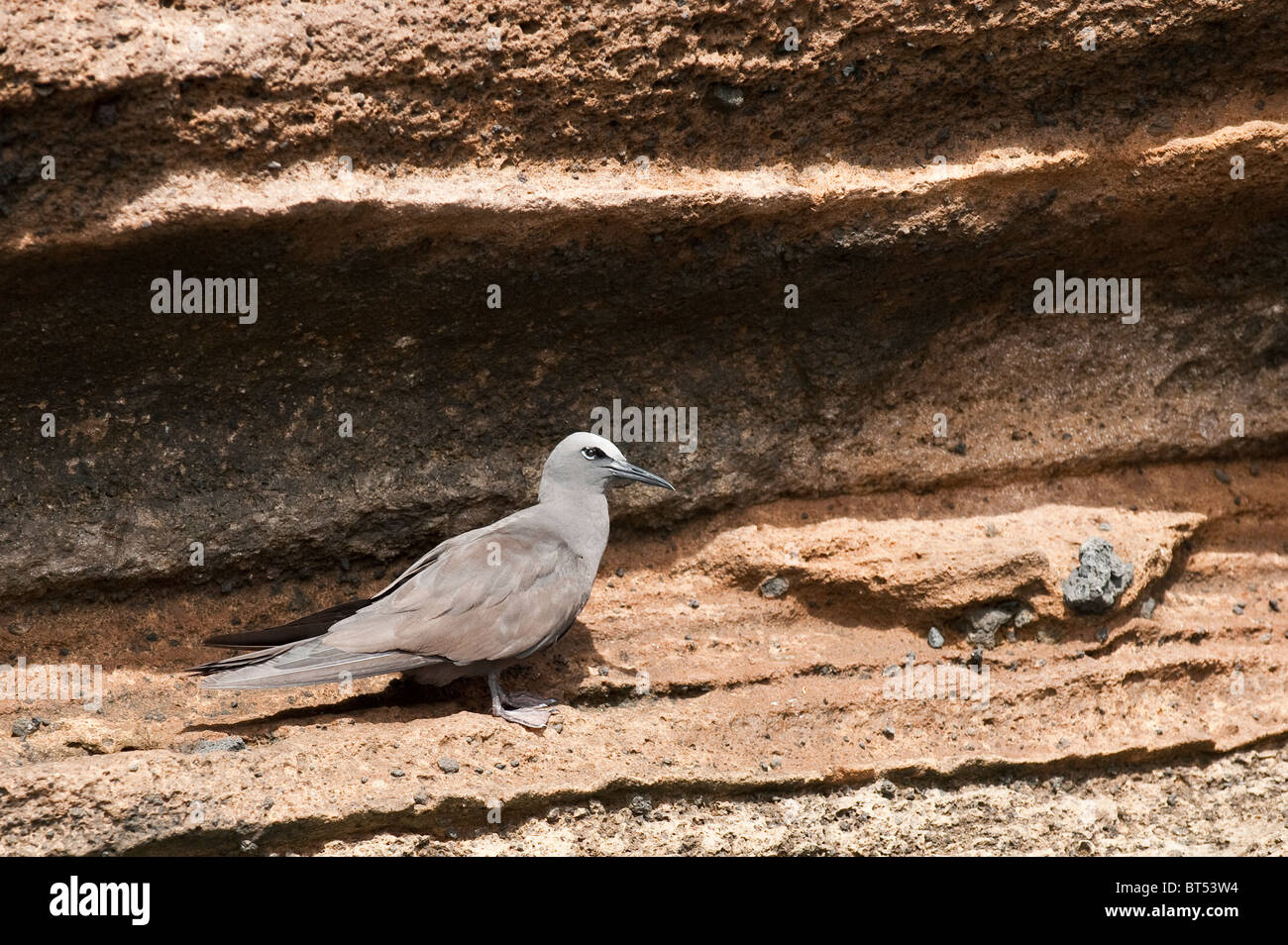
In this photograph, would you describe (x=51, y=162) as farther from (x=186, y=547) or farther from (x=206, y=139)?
(x=186, y=547)

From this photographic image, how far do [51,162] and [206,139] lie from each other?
51cm

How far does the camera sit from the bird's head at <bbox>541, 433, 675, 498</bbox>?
5469mm

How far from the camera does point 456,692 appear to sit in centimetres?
533

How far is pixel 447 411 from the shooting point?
5.74 m

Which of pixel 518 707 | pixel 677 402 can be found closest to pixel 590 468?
pixel 677 402

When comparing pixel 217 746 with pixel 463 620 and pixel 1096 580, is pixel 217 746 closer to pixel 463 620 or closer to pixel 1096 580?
pixel 463 620

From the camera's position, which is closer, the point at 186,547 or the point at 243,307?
the point at 243,307

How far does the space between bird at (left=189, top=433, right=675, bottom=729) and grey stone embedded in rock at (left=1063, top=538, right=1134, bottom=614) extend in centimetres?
189

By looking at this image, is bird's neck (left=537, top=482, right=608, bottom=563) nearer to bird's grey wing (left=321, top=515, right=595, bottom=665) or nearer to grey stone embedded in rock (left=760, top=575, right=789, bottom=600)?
bird's grey wing (left=321, top=515, right=595, bottom=665)

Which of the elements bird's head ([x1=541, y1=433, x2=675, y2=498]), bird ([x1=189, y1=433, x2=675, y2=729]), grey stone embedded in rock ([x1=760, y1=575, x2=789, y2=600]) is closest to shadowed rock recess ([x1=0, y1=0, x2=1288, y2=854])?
grey stone embedded in rock ([x1=760, y1=575, x2=789, y2=600])

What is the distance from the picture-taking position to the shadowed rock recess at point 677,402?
4652mm

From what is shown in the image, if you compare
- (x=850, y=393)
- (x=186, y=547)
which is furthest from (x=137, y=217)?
(x=850, y=393)

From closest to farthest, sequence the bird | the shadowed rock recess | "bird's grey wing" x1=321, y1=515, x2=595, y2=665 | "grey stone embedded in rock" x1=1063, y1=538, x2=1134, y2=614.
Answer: the shadowed rock recess → the bird → "bird's grey wing" x1=321, y1=515, x2=595, y2=665 → "grey stone embedded in rock" x1=1063, y1=538, x2=1134, y2=614

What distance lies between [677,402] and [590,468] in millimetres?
671
